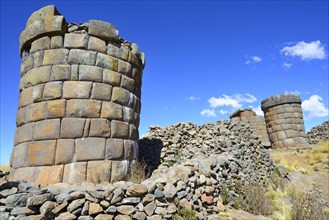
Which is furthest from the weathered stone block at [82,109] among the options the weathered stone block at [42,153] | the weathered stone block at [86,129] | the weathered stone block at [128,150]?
the weathered stone block at [128,150]

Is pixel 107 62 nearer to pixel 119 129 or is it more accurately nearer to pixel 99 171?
pixel 119 129

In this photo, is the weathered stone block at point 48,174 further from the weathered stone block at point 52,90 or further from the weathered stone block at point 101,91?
the weathered stone block at point 101,91

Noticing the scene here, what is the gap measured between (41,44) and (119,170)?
329 centimetres

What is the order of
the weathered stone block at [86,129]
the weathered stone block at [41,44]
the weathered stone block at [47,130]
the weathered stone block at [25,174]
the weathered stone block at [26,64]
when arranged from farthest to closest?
the weathered stone block at [26,64], the weathered stone block at [41,44], the weathered stone block at [86,129], the weathered stone block at [47,130], the weathered stone block at [25,174]

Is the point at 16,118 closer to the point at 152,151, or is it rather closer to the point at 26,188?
the point at 26,188

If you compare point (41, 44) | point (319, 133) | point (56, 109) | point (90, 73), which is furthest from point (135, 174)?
point (319, 133)

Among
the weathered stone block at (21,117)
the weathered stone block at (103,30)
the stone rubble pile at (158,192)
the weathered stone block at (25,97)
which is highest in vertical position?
the weathered stone block at (103,30)

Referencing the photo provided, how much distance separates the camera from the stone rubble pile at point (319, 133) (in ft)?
66.7

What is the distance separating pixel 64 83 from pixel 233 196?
14.9ft

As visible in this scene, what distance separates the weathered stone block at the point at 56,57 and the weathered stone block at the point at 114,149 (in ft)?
6.50

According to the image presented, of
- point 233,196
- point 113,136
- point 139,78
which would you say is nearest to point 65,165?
point 113,136

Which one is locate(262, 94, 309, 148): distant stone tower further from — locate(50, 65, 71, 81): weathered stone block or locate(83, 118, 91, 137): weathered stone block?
locate(50, 65, 71, 81): weathered stone block

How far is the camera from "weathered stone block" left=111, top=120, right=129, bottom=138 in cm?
565

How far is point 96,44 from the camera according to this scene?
19.1ft
